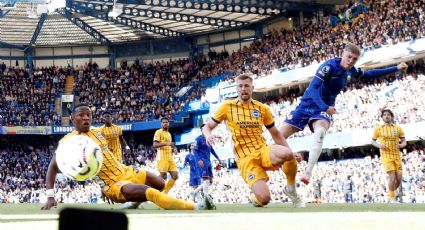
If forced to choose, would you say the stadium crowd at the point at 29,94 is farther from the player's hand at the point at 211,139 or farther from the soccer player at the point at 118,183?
the player's hand at the point at 211,139

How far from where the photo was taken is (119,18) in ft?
159

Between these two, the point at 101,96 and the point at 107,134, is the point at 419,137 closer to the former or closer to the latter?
the point at 107,134

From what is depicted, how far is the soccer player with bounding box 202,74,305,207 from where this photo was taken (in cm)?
872

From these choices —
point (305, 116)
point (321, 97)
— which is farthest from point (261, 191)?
point (321, 97)

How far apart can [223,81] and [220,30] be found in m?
8.48

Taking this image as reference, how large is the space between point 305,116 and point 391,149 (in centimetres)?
456

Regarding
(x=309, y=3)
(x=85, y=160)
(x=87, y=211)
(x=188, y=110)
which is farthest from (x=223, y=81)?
(x=87, y=211)

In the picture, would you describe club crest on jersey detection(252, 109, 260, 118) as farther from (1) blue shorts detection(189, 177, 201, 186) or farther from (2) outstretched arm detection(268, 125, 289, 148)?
(1) blue shorts detection(189, 177, 201, 186)

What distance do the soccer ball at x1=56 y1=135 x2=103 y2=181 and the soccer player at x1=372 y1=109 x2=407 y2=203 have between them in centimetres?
855

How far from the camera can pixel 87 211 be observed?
1171mm

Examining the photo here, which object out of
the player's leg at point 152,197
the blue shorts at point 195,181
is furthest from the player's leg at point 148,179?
the blue shorts at point 195,181

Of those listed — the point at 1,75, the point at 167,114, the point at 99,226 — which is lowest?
the point at 99,226

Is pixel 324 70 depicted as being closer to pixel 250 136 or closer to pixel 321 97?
pixel 321 97

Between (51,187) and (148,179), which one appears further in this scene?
(148,179)
